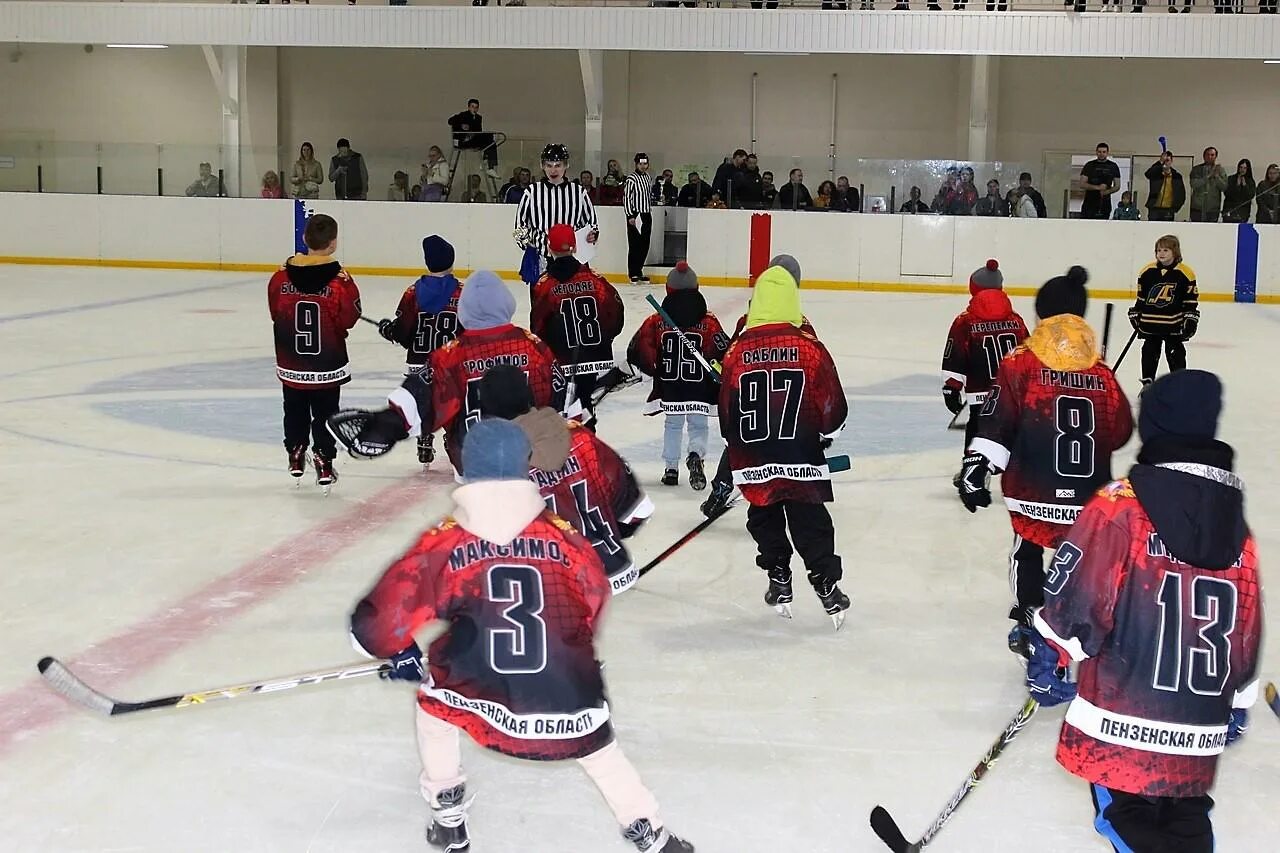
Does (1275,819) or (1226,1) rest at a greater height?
(1226,1)

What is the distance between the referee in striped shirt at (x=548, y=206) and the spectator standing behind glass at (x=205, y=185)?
10088 mm

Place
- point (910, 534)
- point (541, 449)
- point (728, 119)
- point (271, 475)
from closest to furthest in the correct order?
point (541, 449) < point (910, 534) < point (271, 475) < point (728, 119)

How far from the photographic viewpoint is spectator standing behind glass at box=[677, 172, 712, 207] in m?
18.1

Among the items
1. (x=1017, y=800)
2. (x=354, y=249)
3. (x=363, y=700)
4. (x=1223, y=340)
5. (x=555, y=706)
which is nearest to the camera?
(x=555, y=706)

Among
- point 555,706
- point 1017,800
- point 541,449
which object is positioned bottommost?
point 1017,800

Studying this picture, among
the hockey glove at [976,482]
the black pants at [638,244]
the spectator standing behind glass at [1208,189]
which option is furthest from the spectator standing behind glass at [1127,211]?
the hockey glove at [976,482]

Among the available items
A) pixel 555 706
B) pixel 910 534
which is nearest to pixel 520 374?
pixel 555 706

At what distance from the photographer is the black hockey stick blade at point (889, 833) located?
10.7 feet

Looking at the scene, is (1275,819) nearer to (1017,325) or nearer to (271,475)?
(1017,325)

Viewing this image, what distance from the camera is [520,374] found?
3.55 m

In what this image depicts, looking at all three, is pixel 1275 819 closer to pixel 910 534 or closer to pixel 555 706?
pixel 555 706

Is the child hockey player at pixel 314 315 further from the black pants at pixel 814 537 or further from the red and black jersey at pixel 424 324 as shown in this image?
the black pants at pixel 814 537

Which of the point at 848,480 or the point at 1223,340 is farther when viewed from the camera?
the point at 1223,340

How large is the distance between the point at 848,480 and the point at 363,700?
3.62m
